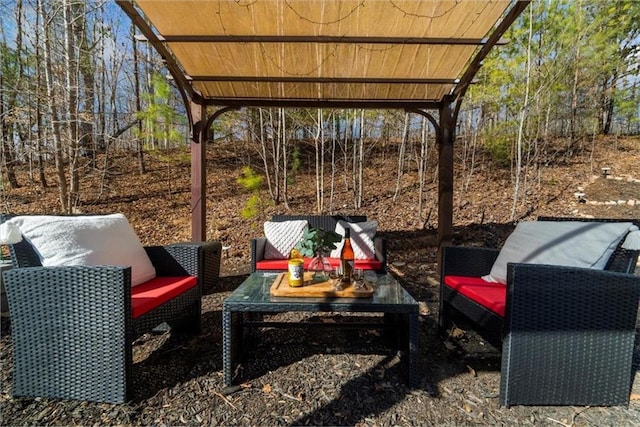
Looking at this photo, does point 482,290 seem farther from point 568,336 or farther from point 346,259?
point 346,259

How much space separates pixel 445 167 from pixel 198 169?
2.80 meters

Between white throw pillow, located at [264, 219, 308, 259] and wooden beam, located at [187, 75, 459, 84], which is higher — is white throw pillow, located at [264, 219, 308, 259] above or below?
below

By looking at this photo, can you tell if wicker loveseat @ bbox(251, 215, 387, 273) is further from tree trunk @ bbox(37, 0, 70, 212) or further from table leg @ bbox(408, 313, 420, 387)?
tree trunk @ bbox(37, 0, 70, 212)

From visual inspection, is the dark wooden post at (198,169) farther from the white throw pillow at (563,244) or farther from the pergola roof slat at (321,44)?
the white throw pillow at (563,244)

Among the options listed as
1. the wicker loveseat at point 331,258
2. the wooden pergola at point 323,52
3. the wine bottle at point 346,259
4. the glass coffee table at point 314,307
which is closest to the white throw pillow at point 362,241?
the wicker loveseat at point 331,258

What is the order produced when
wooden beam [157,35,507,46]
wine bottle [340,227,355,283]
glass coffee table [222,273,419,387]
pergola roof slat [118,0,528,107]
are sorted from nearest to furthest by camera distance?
glass coffee table [222,273,419,387]
wine bottle [340,227,355,283]
pergola roof slat [118,0,528,107]
wooden beam [157,35,507,46]

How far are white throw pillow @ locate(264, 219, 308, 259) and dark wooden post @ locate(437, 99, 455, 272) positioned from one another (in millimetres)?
1602

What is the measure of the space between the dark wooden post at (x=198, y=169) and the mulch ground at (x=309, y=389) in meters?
1.62

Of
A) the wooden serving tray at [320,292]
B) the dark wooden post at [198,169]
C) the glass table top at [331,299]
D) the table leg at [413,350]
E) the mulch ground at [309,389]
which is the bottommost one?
the mulch ground at [309,389]

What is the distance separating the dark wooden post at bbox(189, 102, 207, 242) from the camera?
3.64 meters

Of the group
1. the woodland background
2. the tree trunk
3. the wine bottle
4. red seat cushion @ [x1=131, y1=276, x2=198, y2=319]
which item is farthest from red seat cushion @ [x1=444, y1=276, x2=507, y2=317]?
the tree trunk

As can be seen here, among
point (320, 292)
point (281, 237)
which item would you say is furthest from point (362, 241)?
point (320, 292)

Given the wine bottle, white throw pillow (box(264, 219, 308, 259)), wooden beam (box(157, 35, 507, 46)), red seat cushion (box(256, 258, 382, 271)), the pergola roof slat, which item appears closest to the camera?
the wine bottle

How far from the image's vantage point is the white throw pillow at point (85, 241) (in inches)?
73.6
